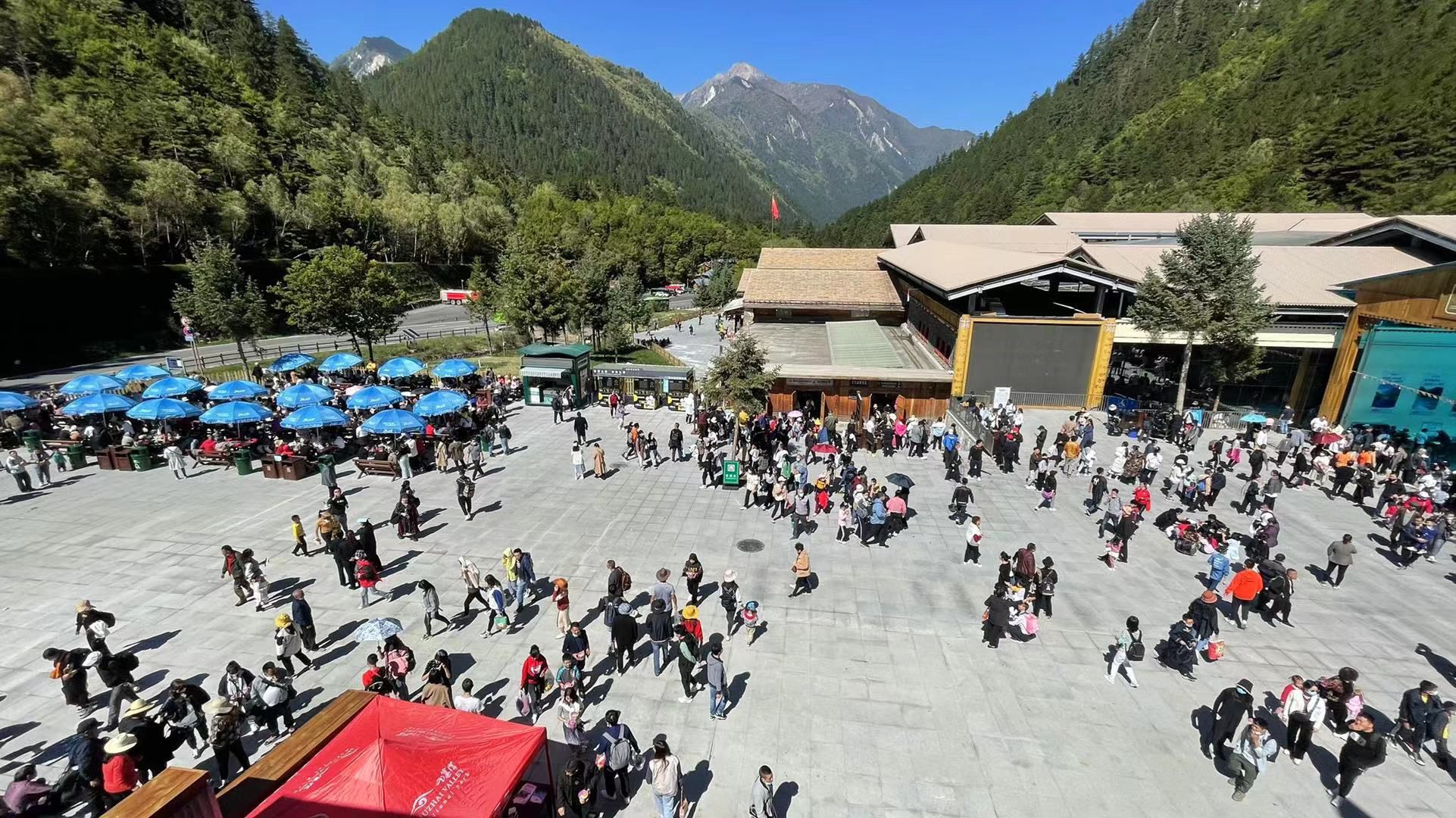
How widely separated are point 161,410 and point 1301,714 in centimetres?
2876

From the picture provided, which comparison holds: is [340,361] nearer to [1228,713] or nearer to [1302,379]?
[1228,713]

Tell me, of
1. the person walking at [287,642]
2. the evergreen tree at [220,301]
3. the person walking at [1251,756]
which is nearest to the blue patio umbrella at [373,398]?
the person walking at [287,642]

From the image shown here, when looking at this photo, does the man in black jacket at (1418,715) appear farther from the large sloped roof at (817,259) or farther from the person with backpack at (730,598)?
the large sloped roof at (817,259)

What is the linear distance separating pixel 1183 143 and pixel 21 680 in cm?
11533

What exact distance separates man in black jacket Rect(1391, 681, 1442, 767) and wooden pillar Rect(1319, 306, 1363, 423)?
21758mm

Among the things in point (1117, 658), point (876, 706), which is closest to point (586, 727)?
point (876, 706)

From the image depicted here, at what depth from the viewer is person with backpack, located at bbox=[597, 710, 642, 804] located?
7.45 meters

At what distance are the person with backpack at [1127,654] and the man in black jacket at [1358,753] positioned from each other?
252cm

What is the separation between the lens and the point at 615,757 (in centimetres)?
746

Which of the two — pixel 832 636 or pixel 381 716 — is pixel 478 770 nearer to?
pixel 381 716

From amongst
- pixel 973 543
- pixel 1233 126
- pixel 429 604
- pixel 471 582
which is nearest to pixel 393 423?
pixel 471 582

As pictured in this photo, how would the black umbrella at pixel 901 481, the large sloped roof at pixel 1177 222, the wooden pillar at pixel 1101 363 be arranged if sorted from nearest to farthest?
the black umbrella at pixel 901 481, the wooden pillar at pixel 1101 363, the large sloped roof at pixel 1177 222

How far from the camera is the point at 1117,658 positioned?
9836 mm

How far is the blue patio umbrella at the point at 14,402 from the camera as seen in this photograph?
20.1m
